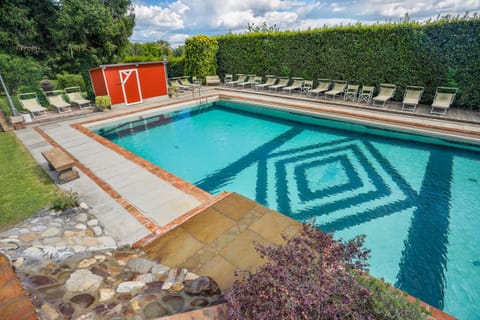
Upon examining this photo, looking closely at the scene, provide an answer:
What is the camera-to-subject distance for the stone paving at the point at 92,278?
2.00m

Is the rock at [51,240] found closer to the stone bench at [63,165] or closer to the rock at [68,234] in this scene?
the rock at [68,234]

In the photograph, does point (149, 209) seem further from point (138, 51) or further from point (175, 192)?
point (138, 51)

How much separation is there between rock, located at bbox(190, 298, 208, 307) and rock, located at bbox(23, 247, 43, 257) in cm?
197

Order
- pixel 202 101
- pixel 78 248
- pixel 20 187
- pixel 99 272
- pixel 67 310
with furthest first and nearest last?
pixel 202 101, pixel 20 187, pixel 78 248, pixel 99 272, pixel 67 310

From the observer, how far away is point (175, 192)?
4.46 m

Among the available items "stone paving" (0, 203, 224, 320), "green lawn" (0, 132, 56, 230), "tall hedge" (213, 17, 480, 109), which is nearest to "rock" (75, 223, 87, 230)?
"stone paving" (0, 203, 224, 320)

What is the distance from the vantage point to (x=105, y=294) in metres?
2.21

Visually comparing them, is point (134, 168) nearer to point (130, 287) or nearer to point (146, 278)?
point (146, 278)

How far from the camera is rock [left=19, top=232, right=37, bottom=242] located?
3.08 m

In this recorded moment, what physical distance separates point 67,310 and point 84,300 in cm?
16

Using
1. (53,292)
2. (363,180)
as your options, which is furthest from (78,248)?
(363,180)

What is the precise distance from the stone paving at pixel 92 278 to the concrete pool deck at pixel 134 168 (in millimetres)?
411

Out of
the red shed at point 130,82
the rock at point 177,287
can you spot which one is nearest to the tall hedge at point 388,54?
the red shed at point 130,82

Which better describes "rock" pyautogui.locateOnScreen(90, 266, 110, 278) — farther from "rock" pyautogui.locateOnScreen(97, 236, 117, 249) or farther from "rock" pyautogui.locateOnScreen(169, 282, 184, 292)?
"rock" pyautogui.locateOnScreen(169, 282, 184, 292)
